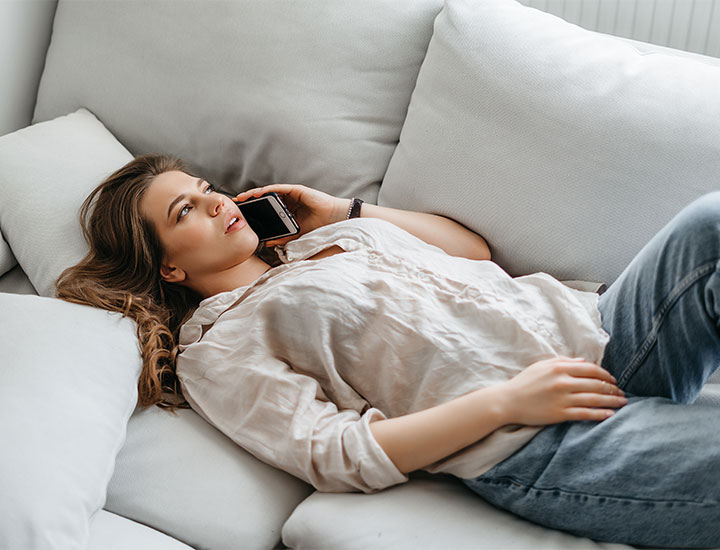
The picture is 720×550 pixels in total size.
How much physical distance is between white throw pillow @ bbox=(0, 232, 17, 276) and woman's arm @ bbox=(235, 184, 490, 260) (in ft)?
1.61

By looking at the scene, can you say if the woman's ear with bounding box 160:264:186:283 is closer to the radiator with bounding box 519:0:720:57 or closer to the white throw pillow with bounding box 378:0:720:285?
the white throw pillow with bounding box 378:0:720:285

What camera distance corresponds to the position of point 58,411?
1.03m

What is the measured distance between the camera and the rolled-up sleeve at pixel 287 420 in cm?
103

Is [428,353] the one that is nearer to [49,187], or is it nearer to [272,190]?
[272,190]

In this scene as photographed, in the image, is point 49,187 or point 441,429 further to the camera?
point 49,187

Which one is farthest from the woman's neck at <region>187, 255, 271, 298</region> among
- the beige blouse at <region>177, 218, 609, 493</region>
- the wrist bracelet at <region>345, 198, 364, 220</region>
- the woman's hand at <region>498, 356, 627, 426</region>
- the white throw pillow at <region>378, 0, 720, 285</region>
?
the woman's hand at <region>498, 356, 627, 426</region>

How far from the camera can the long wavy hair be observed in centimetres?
123

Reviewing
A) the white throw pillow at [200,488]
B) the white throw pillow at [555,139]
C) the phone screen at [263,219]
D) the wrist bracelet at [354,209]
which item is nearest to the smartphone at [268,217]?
the phone screen at [263,219]

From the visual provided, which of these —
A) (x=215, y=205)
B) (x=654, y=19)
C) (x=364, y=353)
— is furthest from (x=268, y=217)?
(x=654, y=19)

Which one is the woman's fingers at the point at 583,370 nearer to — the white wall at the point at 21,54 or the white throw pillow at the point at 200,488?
the white throw pillow at the point at 200,488

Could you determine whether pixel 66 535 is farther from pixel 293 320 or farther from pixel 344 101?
pixel 344 101

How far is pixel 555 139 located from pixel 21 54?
133 cm

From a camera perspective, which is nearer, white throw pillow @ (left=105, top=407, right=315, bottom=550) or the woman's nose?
white throw pillow @ (left=105, top=407, right=315, bottom=550)

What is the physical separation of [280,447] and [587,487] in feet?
1.37
